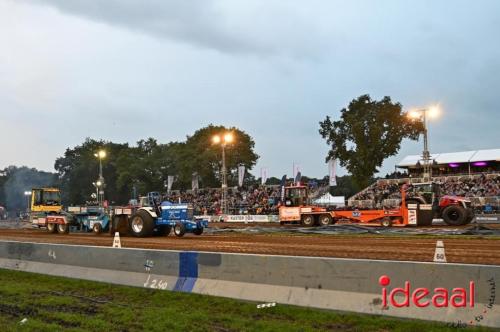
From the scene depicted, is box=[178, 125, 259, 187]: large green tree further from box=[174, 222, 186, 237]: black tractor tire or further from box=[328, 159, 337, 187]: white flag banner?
box=[174, 222, 186, 237]: black tractor tire

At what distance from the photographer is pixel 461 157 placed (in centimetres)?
5866

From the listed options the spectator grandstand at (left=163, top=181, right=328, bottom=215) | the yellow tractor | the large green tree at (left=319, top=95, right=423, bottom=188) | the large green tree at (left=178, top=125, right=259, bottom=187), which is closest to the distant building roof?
the large green tree at (left=319, top=95, right=423, bottom=188)

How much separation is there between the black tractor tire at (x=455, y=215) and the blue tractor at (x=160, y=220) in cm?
1481

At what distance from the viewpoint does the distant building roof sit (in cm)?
5647

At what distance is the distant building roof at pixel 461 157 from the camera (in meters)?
56.5

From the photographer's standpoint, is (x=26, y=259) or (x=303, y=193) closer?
(x=26, y=259)

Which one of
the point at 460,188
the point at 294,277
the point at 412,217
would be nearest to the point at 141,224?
the point at 294,277

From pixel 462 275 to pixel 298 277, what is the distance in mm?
2403

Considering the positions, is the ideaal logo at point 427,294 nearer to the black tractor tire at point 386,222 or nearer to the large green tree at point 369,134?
the black tractor tire at point 386,222

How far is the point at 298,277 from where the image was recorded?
7.89 metres

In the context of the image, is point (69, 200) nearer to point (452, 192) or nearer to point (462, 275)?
point (452, 192)

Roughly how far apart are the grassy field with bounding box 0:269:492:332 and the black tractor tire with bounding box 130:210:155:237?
1089cm

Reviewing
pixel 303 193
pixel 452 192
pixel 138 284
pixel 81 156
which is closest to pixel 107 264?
pixel 138 284

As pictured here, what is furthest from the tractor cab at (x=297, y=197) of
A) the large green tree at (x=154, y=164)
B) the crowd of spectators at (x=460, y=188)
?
the large green tree at (x=154, y=164)
